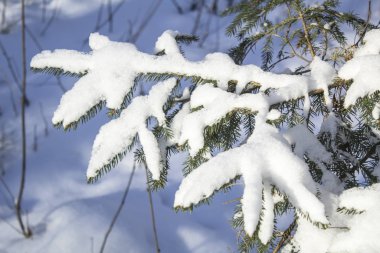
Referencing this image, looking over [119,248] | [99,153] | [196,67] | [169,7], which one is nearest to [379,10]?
[169,7]

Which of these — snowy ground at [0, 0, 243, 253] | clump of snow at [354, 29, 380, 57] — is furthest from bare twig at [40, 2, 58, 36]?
clump of snow at [354, 29, 380, 57]

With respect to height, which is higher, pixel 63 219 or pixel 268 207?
pixel 268 207

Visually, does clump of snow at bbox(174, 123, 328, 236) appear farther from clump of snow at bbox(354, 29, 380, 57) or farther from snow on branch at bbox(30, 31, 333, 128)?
clump of snow at bbox(354, 29, 380, 57)

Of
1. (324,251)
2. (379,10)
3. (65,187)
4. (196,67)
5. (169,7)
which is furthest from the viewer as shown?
(169,7)

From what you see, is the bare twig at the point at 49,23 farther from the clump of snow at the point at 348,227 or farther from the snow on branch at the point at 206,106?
the clump of snow at the point at 348,227

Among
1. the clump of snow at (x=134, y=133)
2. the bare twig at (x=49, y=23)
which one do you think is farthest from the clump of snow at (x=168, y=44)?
the bare twig at (x=49, y=23)

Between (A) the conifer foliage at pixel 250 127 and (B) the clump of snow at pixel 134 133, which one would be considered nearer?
(A) the conifer foliage at pixel 250 127

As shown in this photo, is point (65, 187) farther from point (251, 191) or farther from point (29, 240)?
point (251, 191)

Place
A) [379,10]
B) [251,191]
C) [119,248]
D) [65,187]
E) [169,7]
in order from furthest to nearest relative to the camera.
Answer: [169,7]
[379,10]
[65,187]
[119,248]
[251,191]

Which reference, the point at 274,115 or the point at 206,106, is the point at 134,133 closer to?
the point at 206,106

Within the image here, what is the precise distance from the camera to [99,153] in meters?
0.82

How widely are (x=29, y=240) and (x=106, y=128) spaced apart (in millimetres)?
1605

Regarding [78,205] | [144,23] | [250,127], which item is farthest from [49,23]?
[250,127]

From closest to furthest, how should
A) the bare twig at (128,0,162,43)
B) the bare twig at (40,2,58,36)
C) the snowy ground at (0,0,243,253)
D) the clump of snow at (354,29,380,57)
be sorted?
the clump of snow at (354,29,380,57), the snowy ground at (0,0,243,253), the bare twig at (128,0,162,43), the bare twig at (40,2,58,36)
